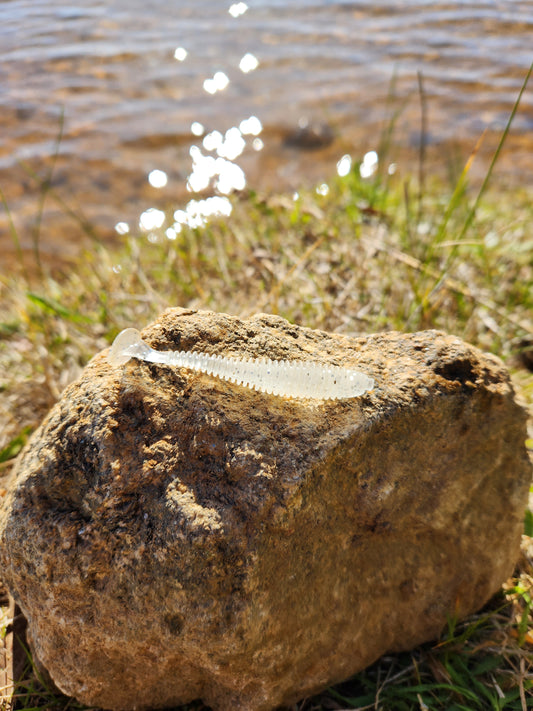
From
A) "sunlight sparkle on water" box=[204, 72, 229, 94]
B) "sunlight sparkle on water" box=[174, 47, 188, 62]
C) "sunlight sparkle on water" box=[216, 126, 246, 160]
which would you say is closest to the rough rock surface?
"sunlight sparkle on water" box=[216, 126, 246, 160]

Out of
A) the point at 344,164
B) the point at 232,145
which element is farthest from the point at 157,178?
the point at 344,164

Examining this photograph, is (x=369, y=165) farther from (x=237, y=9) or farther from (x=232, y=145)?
(x=237, y=9)

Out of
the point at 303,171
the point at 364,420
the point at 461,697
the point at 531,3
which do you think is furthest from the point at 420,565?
the point at 531,3

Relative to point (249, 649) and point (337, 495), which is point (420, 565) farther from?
point (249, 649)

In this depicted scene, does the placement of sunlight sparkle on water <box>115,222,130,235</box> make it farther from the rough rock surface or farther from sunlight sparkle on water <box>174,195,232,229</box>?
the rough rock surface

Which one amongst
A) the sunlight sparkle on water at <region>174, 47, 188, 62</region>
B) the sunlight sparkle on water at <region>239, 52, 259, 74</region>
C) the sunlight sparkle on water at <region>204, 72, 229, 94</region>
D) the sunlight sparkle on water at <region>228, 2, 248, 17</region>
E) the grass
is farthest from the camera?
the sunlight sparkle on water at <region>228, 2, 248, 17</region>

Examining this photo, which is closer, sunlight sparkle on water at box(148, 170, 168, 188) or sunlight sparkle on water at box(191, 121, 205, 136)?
sunlight sparkle on water at box(148, 170, 168, 188)

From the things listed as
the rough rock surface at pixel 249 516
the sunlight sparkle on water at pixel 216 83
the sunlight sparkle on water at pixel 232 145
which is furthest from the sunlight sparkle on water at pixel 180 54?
the rough rock surface at pixel 249 516
